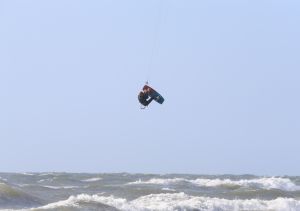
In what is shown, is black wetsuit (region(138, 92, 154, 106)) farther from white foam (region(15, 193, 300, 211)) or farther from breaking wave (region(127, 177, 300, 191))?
breaking wave (region(127, 177, 300, 191))

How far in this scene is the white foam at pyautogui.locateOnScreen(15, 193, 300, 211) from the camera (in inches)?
848

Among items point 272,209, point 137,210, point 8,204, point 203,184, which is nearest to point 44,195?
point 8,204

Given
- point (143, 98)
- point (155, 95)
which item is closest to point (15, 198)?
point (143, 98)

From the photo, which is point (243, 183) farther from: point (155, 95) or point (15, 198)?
point (155, 95)

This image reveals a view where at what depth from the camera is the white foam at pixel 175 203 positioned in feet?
70.7

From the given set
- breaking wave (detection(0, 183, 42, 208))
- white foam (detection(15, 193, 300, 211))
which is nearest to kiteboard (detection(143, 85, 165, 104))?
white foam (detection(15, 193, 300, 211))

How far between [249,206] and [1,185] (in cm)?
881

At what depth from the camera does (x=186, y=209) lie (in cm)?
2234

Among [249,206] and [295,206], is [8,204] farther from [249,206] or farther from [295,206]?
[295,206]

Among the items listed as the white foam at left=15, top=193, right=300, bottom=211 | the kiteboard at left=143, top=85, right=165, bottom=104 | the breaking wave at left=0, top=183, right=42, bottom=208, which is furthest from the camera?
the breaking wave at left=0, top=183, right=42, bottom=208

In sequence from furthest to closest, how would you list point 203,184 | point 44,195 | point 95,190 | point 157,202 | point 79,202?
point 203,184 < point 95,190 < point 44,195 < point 157,202 < point 79,202

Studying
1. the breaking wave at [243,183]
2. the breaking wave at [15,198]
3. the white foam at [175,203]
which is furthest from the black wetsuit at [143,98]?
the breaking wave at [243,183]

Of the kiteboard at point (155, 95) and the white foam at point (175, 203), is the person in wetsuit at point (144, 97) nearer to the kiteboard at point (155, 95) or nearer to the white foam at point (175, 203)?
the kiteboard at point (155, 95)

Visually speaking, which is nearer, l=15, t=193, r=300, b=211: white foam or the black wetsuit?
the black wetsuit
